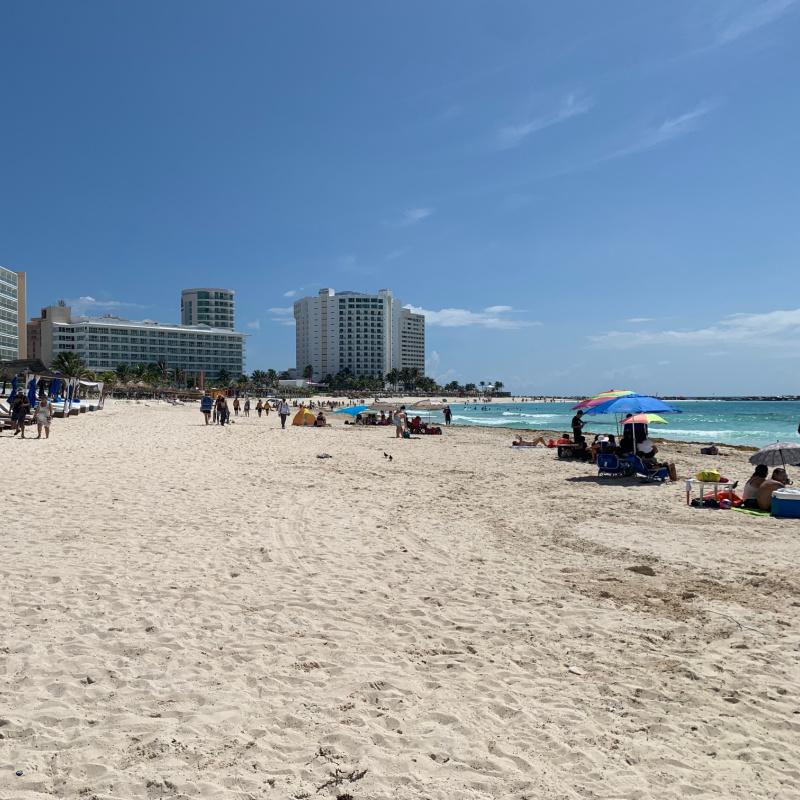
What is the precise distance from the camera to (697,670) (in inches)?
159

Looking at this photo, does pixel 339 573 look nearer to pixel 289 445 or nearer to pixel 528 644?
pixel 528 644

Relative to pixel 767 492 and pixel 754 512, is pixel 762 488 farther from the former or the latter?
pixel 754 512

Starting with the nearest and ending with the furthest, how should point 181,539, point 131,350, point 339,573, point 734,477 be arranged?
point 339,573, point 181,539, point 734,477, point 131,350

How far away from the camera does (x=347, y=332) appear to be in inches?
6909

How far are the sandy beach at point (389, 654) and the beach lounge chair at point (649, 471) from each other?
3861 mm

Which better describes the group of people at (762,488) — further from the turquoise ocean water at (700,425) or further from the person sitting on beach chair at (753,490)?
the turquoise ocean water at (700,425)

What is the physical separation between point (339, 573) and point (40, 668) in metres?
2.81

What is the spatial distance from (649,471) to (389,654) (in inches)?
407

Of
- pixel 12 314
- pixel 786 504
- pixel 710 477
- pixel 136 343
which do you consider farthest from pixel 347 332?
pixel 786 504

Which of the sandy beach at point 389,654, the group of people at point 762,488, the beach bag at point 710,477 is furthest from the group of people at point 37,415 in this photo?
the group of people at point 762,488

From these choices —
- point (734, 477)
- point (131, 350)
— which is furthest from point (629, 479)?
point (131, 350)

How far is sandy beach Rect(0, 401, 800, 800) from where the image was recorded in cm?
295

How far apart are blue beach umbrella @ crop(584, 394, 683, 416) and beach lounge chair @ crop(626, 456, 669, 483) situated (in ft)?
4.17

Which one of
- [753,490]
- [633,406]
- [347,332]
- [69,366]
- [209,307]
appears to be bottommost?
[753,490]
